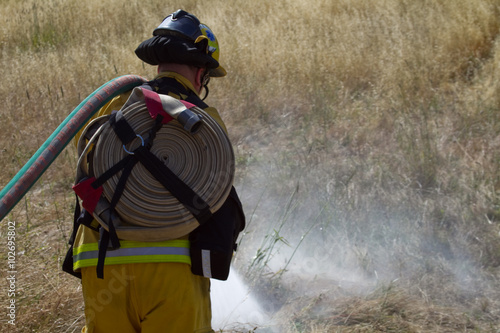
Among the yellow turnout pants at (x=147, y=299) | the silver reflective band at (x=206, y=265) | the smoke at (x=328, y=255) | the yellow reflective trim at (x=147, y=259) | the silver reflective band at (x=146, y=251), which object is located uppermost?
the silver reflective band at (x=146, y=251)

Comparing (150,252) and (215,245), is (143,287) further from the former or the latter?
(215,245)

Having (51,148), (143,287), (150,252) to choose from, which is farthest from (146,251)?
(51,148)

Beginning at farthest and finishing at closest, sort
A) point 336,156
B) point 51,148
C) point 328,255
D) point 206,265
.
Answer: point 336,156 < point 328,255 < point 51,148 < point 206,265

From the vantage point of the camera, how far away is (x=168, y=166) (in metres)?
2.01

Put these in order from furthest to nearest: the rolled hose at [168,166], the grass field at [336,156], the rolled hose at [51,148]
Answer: the grass field at [336,156]
the rolled hose at [51,148]
the rolled hose at [168,166]

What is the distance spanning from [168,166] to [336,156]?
138 inches

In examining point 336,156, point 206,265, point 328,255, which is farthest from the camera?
point 336,156

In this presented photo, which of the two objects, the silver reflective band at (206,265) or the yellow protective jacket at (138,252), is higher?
the yellow protective jacket at (138,252)

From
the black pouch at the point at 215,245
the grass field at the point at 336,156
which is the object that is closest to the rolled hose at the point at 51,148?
the black pouch at the point at 215,245

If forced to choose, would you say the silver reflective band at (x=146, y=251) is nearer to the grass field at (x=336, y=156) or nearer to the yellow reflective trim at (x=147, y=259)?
the yellow reflective trim at (x=147, y=259)

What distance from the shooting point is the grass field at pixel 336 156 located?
12.1 feet

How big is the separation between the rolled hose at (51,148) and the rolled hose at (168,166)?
0.22 m

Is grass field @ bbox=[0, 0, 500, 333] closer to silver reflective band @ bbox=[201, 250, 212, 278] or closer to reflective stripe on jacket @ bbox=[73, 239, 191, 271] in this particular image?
reflective stripe on jacket @ bbox=[73, 239, 191, 271]

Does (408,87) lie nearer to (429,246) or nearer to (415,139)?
(415,139)
